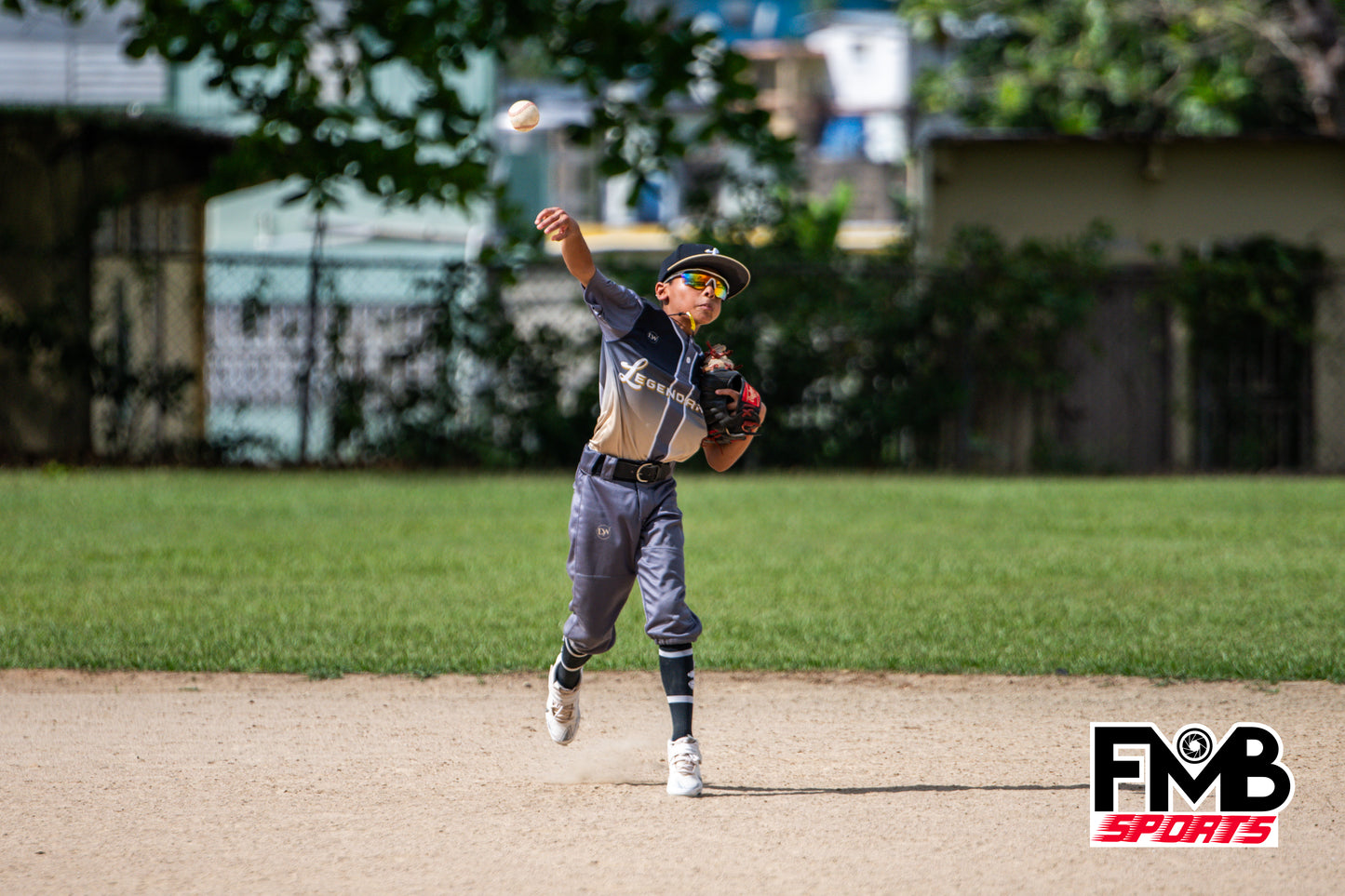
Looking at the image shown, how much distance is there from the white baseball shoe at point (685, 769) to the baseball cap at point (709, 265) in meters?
1.42

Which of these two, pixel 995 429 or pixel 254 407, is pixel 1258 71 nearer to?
pixel 995 429

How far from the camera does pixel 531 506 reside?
12477mm

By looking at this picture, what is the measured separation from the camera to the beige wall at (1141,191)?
676 inches

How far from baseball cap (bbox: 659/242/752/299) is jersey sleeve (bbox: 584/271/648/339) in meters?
0.17

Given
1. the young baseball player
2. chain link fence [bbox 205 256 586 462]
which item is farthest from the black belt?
chain link fence [bbox 205 256 586 462]

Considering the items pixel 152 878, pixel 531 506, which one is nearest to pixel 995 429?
pixel 531 506

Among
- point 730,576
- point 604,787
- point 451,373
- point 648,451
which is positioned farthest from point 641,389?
point 451,373

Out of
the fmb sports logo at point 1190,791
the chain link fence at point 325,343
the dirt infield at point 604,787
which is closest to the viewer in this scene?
the dirt infield at point 604,787

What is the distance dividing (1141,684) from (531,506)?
7063mm

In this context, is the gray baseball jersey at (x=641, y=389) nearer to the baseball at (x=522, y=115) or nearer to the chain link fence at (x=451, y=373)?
the baseball at (x=522, y=115)

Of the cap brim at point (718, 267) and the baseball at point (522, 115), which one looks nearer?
the baseball at point (522, 115)

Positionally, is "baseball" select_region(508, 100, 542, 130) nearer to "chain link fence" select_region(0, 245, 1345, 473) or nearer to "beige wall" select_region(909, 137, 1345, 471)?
"chain link fence" select_region(0, 245, 1345, 473)

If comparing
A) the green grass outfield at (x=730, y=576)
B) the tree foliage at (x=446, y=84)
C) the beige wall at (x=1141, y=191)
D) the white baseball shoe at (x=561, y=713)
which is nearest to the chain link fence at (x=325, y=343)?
the green grass outfield at (x=730, y=576)

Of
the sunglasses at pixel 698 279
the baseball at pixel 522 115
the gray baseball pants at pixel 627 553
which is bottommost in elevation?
the gray baseball pants at pixel 627 553
